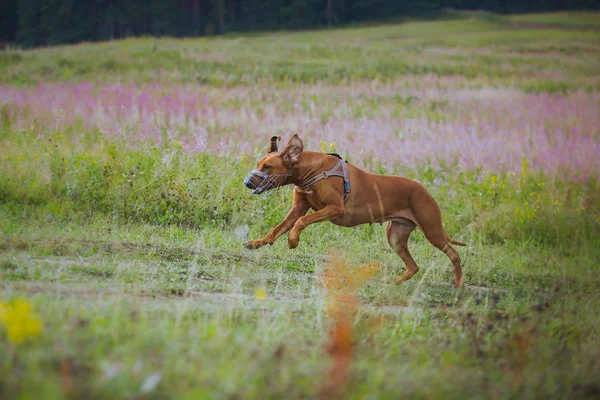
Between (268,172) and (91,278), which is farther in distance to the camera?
(268,172)

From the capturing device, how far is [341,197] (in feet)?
19.5

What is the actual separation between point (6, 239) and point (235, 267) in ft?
6.70

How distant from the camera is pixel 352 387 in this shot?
305 cm

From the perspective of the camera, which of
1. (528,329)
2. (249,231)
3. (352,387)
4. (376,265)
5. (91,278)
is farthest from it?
(249,231)


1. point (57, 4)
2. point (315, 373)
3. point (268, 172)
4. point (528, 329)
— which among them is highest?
point (57, 4)

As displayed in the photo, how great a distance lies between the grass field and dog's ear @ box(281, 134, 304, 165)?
1027 millimetres

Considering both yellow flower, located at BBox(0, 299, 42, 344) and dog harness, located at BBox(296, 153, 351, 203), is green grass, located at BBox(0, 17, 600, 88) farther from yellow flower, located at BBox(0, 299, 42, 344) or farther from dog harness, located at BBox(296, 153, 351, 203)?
yellow flower, located at BBox(0, 299, 42, 344)

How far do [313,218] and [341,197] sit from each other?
380 mm

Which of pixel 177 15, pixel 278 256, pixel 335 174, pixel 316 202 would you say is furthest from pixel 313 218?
pixel 177 15

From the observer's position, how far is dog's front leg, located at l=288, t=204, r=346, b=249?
5652mm

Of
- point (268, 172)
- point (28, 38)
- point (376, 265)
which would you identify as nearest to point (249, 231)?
point (376, 265)

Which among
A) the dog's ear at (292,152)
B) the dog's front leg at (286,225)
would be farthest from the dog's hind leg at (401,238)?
the dog's ear at (292,152)

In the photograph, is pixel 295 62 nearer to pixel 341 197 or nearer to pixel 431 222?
pixel 431 222

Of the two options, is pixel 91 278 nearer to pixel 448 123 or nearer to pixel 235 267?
pixel 235 267
